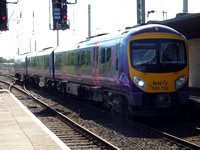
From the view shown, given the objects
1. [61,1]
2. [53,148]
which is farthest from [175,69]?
[61,1]

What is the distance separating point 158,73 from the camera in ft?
36.1

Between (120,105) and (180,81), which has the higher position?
(180,81)

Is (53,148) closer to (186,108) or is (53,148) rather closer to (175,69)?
(175,69)

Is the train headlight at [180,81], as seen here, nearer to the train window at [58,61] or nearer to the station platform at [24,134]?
the station platform at [24,134]

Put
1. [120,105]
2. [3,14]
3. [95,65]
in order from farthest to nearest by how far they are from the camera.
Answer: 1. [3,14]
2. [95,65]
3. [120,105]

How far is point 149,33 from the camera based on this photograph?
444 inches

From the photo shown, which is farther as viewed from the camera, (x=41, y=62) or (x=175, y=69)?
(x=41, y=62)

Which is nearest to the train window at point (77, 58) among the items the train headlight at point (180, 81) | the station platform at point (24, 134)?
the station platform at point (24, 134)

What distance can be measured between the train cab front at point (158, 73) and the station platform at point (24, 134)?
298cm

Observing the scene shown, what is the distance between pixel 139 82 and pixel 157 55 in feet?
3.57

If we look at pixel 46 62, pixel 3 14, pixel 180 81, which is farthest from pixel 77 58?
pixel 46 62

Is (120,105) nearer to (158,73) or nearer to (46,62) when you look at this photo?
(158,73)

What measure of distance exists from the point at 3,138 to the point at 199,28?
12238 mm

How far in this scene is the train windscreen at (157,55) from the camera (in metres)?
11.0
